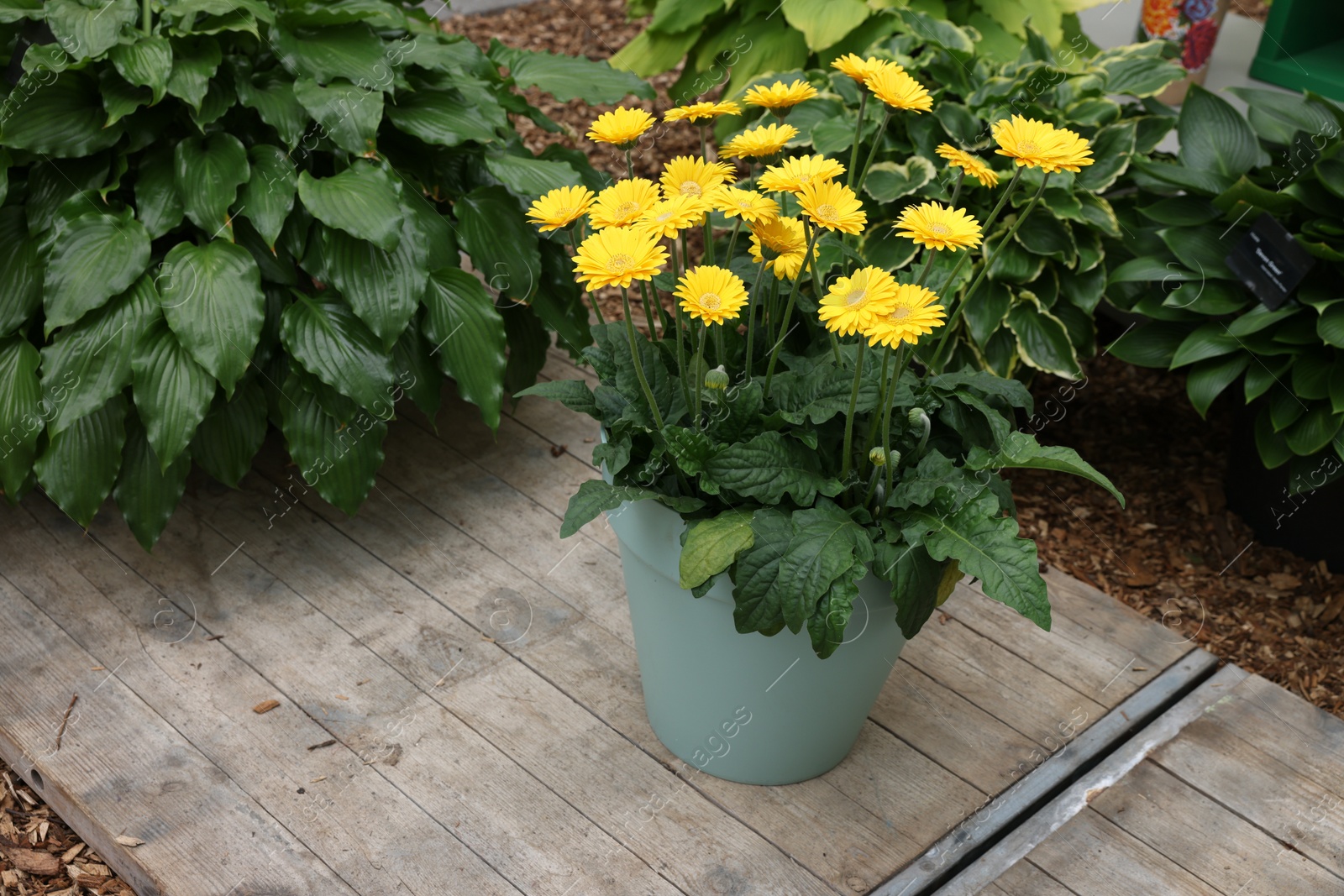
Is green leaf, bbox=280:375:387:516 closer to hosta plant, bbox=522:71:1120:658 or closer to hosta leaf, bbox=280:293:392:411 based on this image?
hosta leaf, bbox=280:293:392:411

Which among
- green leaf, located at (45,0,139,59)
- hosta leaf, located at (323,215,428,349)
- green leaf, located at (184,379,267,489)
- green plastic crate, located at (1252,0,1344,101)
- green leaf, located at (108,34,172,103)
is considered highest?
green leaf, located at (45,0,139,59)

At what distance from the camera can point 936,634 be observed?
6.18ft

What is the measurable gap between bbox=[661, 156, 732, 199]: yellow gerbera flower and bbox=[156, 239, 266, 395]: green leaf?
0.79 metres

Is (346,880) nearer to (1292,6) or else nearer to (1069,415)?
(1069,415)

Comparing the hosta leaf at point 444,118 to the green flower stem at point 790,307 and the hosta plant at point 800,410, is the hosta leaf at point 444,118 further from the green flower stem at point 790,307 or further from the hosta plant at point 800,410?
the green flower stem at point 790,307

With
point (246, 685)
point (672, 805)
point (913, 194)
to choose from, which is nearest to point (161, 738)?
point (246, 685)

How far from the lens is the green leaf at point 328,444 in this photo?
185 centimetres

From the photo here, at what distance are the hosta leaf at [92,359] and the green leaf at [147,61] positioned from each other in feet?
1.13

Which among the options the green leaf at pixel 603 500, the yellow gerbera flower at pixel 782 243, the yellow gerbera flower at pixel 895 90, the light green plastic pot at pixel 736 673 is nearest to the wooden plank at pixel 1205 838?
the light green plastic pot at pixel 736 673

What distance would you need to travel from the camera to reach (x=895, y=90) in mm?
1243

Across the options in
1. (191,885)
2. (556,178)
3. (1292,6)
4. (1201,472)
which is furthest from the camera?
(1292,6)

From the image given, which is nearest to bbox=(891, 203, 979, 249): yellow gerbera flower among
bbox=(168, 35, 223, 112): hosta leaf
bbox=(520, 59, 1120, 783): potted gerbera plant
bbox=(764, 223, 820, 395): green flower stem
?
bbox=(520, 59, 1120, 783): potted gerbera plant

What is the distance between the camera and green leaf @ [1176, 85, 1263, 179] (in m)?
2.13

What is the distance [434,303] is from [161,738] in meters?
0.81
